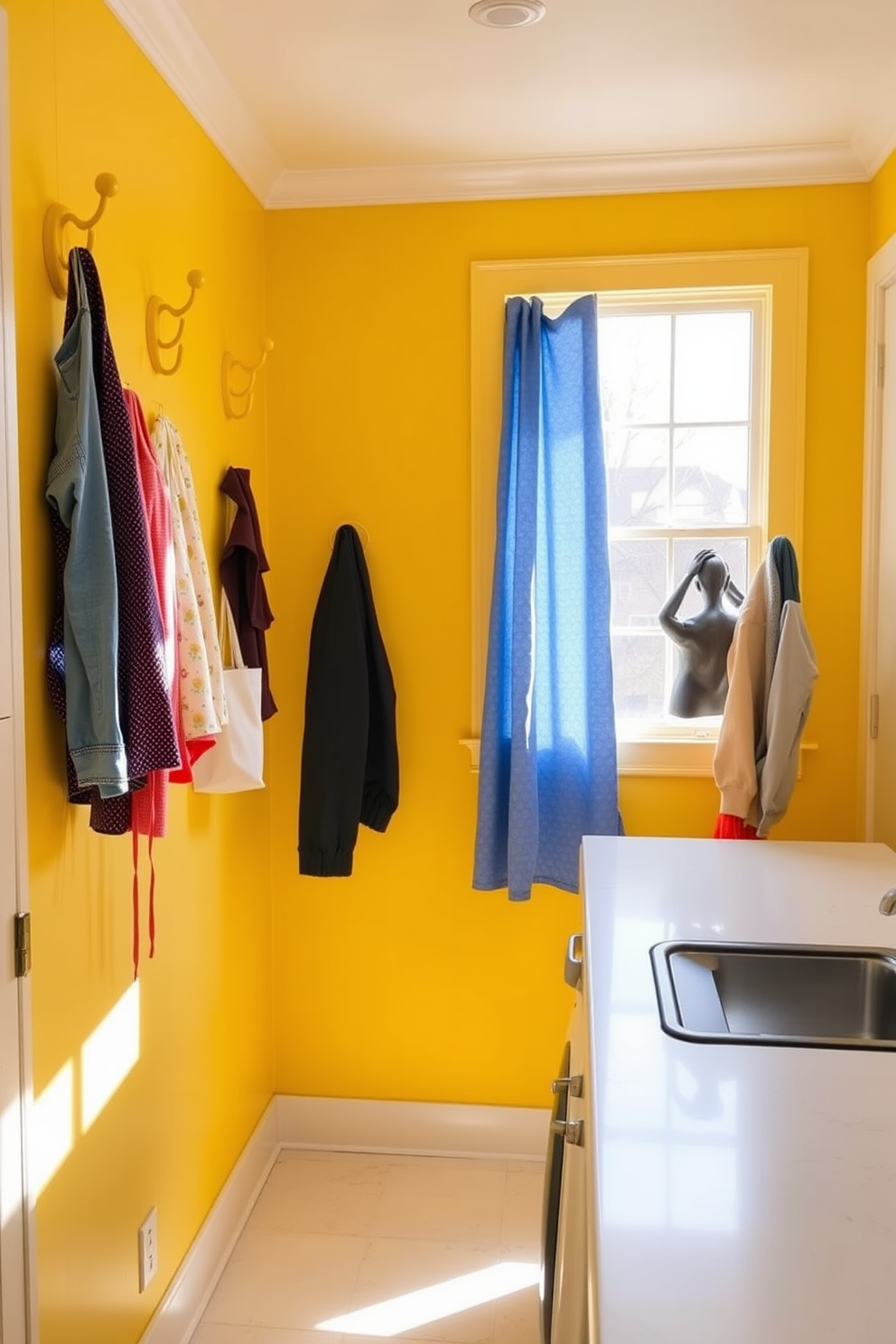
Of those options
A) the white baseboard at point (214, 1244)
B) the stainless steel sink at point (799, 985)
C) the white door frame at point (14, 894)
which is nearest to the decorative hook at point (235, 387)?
the white door frame at point (14, 894)

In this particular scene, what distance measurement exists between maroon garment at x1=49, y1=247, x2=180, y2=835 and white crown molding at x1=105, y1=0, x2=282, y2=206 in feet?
2.01

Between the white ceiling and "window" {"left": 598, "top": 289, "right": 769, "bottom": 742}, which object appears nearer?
the white ceiling

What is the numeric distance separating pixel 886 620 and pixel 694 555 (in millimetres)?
512

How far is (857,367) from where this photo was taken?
2.78 meters

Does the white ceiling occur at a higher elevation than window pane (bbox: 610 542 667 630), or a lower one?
higher

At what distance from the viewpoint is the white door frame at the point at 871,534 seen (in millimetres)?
2691

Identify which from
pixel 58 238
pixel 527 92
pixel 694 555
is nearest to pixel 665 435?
pixel 694 555

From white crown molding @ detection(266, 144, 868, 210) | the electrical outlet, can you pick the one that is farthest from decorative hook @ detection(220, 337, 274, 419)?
the electrical outlet

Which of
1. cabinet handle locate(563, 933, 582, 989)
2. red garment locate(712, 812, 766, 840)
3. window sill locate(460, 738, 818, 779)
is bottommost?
cabinet handle locate(563, 933, 582, 989)

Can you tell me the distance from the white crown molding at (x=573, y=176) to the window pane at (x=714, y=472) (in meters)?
0.62

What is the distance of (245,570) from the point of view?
103 inches

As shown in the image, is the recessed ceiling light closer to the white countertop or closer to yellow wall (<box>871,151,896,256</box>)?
yellow wall (<box>871,151,896,256</box>)

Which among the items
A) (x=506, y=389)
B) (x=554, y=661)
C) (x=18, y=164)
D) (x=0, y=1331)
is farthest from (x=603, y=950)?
(x=506, y=389)

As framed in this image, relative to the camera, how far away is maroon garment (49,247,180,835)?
1.67m
